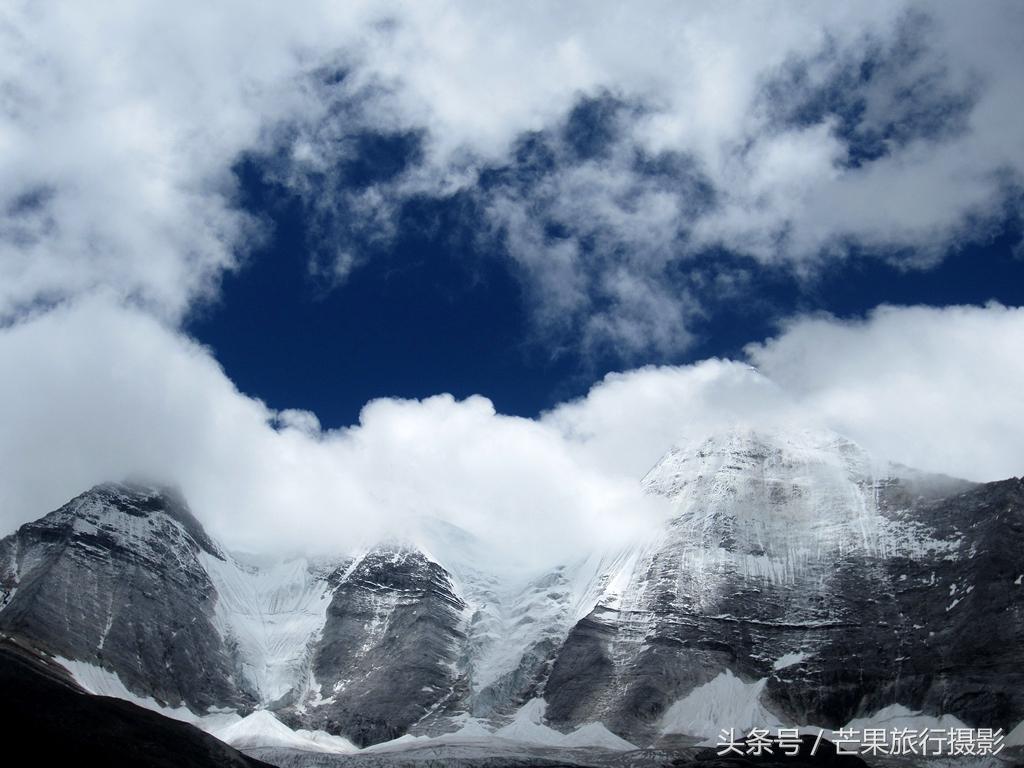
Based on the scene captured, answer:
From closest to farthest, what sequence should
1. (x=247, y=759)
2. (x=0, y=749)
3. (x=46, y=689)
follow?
(x=0, y=749) → (x=46, y=689) → (x=247, y=759)

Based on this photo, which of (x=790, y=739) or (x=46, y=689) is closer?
(x=46, y=689)

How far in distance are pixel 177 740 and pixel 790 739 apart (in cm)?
9665

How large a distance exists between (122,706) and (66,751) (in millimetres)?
25159

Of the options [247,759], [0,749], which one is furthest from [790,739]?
[0,749]

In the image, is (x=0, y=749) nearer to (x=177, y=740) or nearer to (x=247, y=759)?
(x=177, y=740)

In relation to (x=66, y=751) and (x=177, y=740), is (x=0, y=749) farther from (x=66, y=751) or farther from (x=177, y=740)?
(x=177, y=740)

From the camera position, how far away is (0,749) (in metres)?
149

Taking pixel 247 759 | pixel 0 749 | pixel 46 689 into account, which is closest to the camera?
pixel 0 749

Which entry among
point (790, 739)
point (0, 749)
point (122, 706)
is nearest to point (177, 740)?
point (122, 706)

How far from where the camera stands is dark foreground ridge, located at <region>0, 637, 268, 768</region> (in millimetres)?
156250

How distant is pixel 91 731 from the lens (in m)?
165

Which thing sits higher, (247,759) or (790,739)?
(790,739)

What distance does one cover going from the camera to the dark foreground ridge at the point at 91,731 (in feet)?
513

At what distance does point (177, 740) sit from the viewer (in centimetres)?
17500
